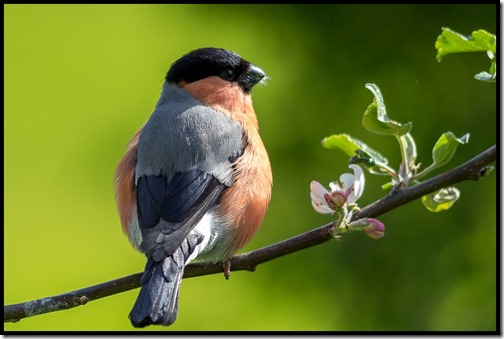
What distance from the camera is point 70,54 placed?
5.57 m

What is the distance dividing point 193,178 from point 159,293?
0.67m

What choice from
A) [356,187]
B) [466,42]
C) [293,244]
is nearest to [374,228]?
[356,187]

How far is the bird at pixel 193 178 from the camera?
2.78 metres

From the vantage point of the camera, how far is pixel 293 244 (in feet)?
7.72

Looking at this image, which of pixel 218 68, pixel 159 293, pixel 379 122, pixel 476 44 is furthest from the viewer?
pixel 218 68

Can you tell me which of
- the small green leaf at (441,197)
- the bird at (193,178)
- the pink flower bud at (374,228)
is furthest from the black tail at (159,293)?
the small green leaf at (441,197)

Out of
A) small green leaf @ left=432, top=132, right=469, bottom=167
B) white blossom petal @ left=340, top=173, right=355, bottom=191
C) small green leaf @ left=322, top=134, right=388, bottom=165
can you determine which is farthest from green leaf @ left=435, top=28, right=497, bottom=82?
white blossom petal @ left=340, top=173, right=355, bottom=191

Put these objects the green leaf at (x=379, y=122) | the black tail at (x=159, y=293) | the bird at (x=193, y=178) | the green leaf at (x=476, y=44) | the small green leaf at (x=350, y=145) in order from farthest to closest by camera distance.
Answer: the bird at (x=193, y=178), the black tail at (x=159, y=293), the small green leaf at (x=350, y=145), the green leaf at (x=379, y=122), the green leaf at (x=476, y=44)

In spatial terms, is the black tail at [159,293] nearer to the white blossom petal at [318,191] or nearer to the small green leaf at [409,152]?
the white blossom petal at [318,191]

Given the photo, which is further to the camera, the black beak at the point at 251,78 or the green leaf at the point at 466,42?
the black beak at the point at 251,78

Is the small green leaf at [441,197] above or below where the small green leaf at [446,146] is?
below

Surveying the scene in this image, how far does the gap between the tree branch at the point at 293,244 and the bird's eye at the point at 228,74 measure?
4.09ft

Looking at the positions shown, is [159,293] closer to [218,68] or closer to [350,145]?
[350,145]

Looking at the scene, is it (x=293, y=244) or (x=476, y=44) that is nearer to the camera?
(x=476, y=44)
